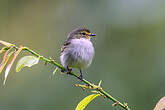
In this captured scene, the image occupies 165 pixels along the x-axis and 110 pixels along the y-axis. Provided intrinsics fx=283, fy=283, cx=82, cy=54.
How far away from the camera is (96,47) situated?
6742mm

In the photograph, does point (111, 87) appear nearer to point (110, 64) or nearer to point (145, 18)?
point (110, 64)

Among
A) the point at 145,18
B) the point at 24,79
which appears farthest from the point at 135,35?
the point at 24,79

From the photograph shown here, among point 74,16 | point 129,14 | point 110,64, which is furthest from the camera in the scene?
point 74,16

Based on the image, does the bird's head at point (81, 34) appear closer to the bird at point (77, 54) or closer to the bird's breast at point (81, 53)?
the bird at point (77, 54)

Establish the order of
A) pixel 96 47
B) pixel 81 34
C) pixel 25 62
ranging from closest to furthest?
pixel 25 62, pixel 81 34, pixel 96 47

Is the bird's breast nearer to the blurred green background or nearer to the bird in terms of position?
the bird

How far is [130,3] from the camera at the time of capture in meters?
6.71

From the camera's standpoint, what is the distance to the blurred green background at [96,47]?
5.87m

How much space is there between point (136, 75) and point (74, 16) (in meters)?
2.69

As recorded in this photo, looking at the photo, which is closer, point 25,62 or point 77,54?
point 25,62

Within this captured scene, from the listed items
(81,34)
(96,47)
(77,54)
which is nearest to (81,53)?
(77,54)

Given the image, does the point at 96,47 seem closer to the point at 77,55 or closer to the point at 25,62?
the point at 77,55

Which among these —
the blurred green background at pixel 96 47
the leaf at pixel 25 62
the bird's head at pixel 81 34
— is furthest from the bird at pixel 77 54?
the leaf at pixel 25 62

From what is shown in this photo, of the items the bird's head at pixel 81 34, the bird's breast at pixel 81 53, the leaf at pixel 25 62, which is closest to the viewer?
the leaf at pixel 25 62
